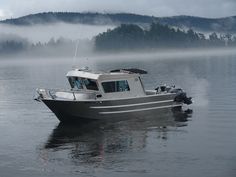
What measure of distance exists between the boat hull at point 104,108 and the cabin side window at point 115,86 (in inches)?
40.1

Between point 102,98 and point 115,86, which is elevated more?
point 115,86

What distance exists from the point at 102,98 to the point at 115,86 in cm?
171

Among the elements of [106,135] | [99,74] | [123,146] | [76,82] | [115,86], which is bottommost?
[123,146]

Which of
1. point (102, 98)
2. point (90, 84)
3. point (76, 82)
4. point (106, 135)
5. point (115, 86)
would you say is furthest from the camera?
point (76, 82)

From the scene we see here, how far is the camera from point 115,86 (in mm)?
42781

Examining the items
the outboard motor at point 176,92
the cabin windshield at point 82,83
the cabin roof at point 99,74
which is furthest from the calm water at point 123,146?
the cabin roof at point 99,74

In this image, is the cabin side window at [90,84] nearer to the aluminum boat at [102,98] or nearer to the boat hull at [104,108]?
the aluminum boat at [102,98]

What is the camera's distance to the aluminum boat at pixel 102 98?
1625 inches

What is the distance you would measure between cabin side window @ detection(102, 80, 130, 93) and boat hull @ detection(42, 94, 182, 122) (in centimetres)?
102

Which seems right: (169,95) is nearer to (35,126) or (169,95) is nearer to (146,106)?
(146,106)

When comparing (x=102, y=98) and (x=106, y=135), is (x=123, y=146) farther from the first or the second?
(x=102, y=98)

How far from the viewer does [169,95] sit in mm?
46438

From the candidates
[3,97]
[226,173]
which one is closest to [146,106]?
[226,173]

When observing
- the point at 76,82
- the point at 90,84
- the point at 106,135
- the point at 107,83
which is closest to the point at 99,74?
the point at 107,83
